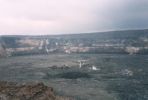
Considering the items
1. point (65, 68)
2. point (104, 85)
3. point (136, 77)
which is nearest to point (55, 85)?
point (104, 85)

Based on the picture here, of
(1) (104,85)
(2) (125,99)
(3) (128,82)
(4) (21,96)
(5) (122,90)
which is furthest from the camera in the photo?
(3) (128,82)

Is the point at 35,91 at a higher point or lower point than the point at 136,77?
higher

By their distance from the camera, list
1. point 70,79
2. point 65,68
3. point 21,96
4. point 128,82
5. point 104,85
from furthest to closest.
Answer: point 65,68 → point 70,79 → point 128,82 → point 104,85 → point 21,96

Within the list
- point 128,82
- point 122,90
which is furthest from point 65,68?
point 122,90

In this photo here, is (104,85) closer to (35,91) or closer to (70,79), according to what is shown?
(70,79)

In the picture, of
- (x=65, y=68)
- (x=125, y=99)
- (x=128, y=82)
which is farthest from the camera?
(x=65, y=68)

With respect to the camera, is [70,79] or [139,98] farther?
[70,79]

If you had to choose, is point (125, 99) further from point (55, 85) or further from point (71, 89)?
point (55, 85)

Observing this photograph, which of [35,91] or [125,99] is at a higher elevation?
[35,91]

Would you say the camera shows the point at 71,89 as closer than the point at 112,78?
Yes
